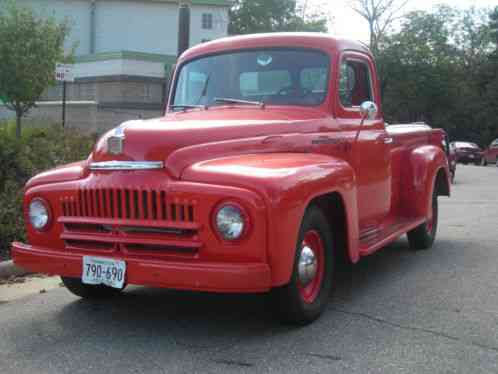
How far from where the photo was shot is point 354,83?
607 centimetres

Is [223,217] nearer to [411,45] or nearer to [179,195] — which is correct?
[179,195]

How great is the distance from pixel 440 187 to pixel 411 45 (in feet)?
Answer: 118

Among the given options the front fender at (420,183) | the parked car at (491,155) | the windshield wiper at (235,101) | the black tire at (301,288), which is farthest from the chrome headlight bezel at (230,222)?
the parked car at (491,155)

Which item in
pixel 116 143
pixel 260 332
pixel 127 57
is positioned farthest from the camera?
pixel 127 57

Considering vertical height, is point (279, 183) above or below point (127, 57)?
below

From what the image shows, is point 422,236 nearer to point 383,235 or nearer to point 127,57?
A: point 383,235

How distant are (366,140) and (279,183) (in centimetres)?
204

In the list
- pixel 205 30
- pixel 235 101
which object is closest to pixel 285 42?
pixel 235 101

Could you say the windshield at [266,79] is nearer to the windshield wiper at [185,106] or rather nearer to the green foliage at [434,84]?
the windshield wiper at [185,106]

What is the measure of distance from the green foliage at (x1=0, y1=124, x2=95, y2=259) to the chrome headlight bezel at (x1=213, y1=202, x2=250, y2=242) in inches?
137

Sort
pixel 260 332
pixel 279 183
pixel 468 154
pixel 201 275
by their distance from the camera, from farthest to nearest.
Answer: pixel 468 154 < pixel 260 332 < pixel 279 183 < pixel 201 275

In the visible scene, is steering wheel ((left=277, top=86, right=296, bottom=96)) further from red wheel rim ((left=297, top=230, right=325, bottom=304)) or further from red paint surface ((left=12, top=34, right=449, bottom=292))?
red wheel rim ((left=297, top=230, right=325, bottom=304))

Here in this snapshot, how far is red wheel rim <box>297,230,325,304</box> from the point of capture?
467cm

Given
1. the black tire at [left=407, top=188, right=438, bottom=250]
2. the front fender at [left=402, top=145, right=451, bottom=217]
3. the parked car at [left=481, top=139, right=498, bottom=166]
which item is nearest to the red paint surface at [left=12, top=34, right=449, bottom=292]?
the front fender at [left=402, top=145, right=451, bottom=217]
